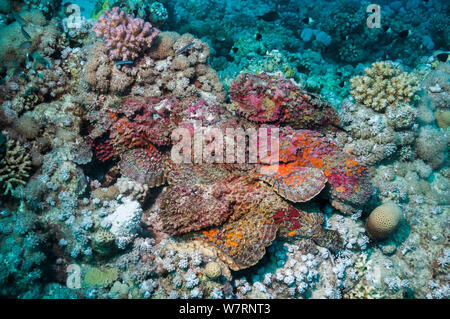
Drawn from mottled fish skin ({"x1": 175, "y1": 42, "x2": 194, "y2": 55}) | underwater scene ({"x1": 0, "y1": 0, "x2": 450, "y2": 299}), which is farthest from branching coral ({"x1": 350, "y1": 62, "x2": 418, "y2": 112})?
mottled fish skin ({"x1": 175, "y1": 42, "x2": 194, "y2": 55})

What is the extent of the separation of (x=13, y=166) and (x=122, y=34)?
10.9 feet

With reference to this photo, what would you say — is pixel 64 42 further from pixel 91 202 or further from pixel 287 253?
pixel 287 253

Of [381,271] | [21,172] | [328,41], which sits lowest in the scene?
[381,271]

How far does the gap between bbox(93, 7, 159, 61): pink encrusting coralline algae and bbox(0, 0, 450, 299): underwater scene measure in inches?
1.3

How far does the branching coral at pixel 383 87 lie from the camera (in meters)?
5.64

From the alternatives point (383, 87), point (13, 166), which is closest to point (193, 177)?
point (13, 166)

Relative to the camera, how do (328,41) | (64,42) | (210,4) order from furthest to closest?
1. (210,4)
2. (328,41)
3. (64,42)

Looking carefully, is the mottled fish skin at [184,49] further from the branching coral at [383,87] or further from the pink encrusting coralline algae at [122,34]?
the branching coral at [383,87]

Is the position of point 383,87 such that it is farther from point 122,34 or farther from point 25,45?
point 25,45

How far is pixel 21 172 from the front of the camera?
449cm

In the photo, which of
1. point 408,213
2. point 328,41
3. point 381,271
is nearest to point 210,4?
point 328,41

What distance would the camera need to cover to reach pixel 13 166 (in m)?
4.48
